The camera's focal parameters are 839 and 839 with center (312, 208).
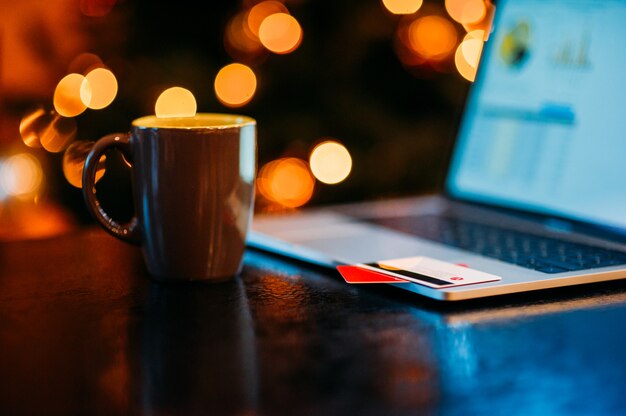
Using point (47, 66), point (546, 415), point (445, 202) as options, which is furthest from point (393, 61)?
point (546, 415)

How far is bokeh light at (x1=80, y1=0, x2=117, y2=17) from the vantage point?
5.86 ft

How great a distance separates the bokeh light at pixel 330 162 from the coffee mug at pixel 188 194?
4.36 feet

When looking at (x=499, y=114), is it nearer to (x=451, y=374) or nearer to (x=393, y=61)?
(x=451, y=374)

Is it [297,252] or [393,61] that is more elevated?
[393,61]

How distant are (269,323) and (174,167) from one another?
0.17 meters

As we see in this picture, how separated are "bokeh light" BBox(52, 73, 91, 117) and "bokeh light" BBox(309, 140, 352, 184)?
0.55 m

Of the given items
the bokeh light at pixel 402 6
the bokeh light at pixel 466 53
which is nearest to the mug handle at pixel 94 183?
the bokeh light at pixel 402 6

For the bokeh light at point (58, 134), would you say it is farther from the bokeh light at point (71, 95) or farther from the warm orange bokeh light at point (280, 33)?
the warm orange bokeh light at point (280, 33)

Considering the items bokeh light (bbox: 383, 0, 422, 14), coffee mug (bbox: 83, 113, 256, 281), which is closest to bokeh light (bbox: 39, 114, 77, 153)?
bokeh light (bbox: 383, 0, 422, 14)

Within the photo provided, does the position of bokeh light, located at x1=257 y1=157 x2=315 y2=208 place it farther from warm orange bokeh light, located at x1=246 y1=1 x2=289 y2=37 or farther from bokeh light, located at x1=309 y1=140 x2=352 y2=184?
warm orange bokeh light, located at x1=246 y1=1 x2=289 y2=37

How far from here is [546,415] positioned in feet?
1.33

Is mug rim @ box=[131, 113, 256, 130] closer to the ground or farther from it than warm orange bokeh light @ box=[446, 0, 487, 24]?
closer to the ground

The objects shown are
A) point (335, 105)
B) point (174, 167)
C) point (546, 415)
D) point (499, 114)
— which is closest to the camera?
point (546, 415)

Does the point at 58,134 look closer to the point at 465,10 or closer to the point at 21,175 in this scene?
the point at 21,175
